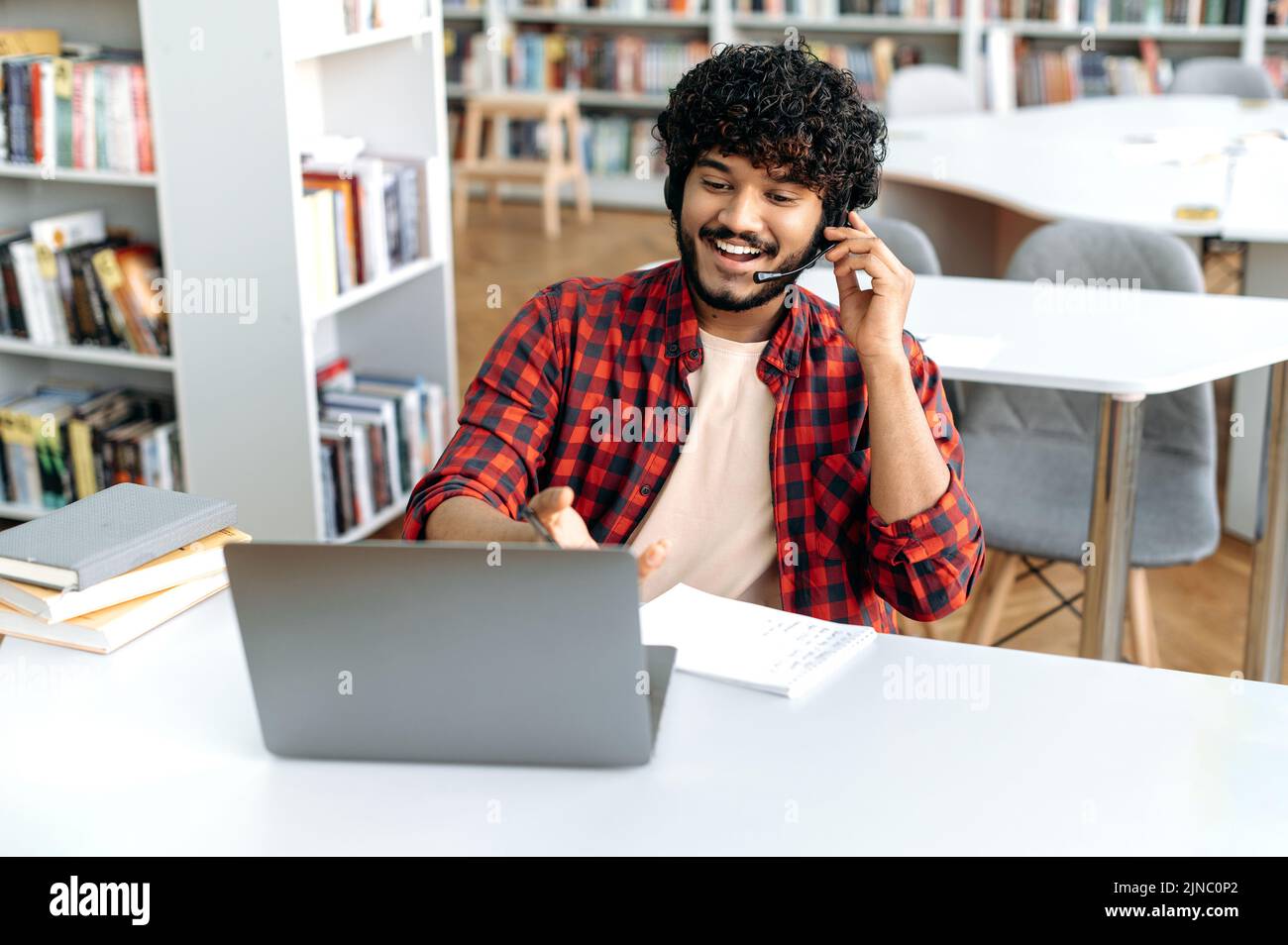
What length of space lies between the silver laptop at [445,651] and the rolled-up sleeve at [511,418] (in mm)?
434

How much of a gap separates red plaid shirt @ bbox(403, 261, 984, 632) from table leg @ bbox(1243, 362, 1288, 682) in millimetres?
1007

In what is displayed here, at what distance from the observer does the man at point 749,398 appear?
5.25 feet

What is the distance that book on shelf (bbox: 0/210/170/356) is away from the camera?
128 inches

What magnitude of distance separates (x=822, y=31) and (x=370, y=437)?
422 centimetres

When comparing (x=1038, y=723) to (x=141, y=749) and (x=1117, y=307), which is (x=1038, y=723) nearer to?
(x=141, y=749)

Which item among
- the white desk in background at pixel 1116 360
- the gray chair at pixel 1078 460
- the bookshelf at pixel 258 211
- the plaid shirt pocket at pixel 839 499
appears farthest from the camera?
the bookshelf at pixel 258 211

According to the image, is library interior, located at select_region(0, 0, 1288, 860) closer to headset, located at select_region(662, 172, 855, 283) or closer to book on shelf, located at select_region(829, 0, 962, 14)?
headset, located at select_region(662, 172, 855, 283)

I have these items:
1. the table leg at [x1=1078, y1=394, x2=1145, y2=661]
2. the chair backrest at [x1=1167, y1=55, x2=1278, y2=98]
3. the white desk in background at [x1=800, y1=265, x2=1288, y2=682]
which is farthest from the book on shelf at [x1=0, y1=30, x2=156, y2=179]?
the chair backrest at [x1=1167, y1=55, x2=1278, y2=98]

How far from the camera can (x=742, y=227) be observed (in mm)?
1630

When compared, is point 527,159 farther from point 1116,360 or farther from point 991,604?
point 1116,360

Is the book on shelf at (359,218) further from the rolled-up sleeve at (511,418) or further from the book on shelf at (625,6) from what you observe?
the book on shelf at (625,6)

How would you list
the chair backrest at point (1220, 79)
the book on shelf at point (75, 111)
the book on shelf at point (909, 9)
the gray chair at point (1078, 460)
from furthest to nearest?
the book on shelf at point (909, 9) → the chair backrest at point (1220, 79) → the book on shelf at point (75, 111) → the gray chair at point (1078, 460)

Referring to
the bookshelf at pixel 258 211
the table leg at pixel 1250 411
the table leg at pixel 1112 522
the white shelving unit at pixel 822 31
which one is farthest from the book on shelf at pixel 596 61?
the table leg at pixel 1112 522

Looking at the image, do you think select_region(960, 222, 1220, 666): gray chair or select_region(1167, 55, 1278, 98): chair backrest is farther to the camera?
select_region(1167, 55, 1278, 98): chair backrest
